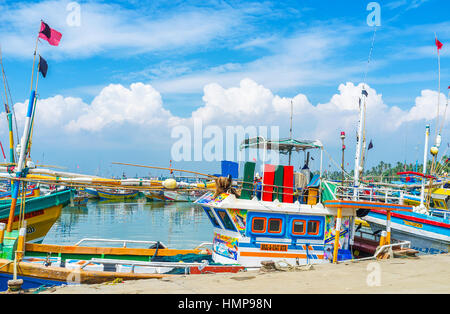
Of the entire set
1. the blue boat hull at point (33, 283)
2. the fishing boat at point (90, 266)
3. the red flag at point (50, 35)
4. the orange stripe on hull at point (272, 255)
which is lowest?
the blue boat hull at point (33, 283)

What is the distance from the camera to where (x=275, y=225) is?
12977mm

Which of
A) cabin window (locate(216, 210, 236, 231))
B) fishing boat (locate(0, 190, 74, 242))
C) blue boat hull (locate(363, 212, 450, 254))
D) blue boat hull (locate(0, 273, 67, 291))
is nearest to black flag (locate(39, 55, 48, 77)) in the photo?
blue boat hull (locate(0, 273, 67, 291))

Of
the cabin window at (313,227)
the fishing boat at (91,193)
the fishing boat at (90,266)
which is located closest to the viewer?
the fishing boat at (90,266)

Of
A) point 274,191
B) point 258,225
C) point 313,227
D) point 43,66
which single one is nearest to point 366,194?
point 313,227

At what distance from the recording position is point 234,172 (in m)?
13.4

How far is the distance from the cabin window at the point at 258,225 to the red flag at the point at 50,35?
8.94 meters

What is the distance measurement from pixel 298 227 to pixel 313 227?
21.2 inches

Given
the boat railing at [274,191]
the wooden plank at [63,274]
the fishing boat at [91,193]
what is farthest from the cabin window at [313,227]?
the fishing boat at [91,193]

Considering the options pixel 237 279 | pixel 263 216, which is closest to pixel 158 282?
pixel 237 279

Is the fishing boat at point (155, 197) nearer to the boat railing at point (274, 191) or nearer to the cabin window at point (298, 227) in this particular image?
the boat railing at point (274, 191)

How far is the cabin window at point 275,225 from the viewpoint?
510 inches
